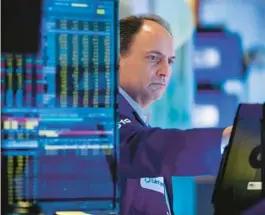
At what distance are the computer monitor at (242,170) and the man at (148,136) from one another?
0.06m

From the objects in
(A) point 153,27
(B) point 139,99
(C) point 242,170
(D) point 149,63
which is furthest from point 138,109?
(C) point 242,170

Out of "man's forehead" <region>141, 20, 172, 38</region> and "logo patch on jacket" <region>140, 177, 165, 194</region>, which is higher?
"man's forehead" <region>141, 20, 172, 38</region>

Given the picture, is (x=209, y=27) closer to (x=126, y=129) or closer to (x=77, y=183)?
(x=126, y=129)

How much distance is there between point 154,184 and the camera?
175 centimetres

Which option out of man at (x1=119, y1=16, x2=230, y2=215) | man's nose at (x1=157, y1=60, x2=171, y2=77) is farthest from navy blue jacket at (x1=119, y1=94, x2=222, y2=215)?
man's nose at (x1=157, y1=60, x2=171, y2=77)

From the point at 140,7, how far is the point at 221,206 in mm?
675

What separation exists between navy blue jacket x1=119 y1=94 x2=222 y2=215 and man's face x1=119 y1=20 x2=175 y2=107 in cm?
6

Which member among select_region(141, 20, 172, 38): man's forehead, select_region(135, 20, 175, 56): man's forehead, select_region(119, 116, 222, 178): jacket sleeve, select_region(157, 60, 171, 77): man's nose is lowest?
select_region(119, 116, 222, 178): jacket sleeve

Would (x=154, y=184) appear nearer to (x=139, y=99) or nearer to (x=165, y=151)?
(x=165, y=151)

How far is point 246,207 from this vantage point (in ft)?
5.66

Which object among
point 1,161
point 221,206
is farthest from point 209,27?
point 1,161

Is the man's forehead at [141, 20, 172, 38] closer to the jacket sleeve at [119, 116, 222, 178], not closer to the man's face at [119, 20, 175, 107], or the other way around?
the man's face at [119, 20, 175, 107]

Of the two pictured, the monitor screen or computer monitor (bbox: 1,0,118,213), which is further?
the monitor screen

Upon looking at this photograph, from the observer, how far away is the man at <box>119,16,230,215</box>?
1.74 meters
